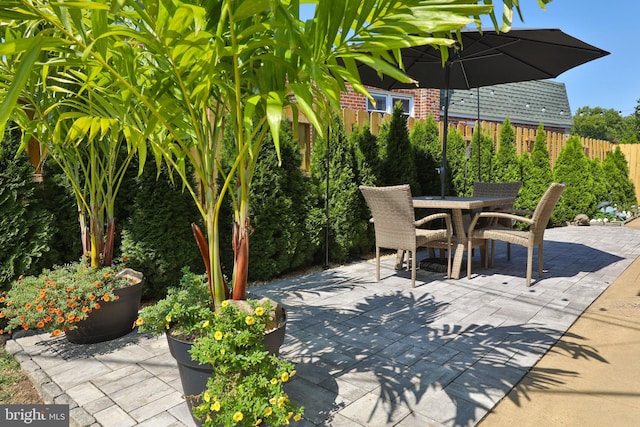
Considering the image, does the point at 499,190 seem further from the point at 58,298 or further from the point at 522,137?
the point at 58,298

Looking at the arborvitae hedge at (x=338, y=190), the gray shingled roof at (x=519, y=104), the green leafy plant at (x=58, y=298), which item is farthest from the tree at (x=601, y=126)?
the green leafy plant at (x=58, y=298)

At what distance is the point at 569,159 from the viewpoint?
8.29m

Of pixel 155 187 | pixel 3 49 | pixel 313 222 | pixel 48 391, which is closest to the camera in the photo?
pixel 3 49

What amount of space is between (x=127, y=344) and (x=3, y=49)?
6.62ft

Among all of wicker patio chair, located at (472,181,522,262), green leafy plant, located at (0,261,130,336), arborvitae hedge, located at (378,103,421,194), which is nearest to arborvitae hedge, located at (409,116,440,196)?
arborvitae hedge, located at (378,103,421,194)

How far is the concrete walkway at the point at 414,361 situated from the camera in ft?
5.76

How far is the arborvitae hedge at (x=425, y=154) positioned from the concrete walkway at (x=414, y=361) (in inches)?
101

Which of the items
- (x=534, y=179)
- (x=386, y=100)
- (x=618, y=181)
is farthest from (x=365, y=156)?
(x=618, y=181)

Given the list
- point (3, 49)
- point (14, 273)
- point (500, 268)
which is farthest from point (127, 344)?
point (500, 268)

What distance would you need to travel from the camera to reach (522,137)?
8570 mm

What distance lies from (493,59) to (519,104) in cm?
1369

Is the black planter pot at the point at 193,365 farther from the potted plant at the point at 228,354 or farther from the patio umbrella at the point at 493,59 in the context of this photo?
the patio umbrella at the point at 493,59

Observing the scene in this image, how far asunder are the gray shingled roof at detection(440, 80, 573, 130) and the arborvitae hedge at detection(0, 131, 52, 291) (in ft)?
40.2

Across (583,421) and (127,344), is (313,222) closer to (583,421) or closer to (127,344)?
(127,344)
